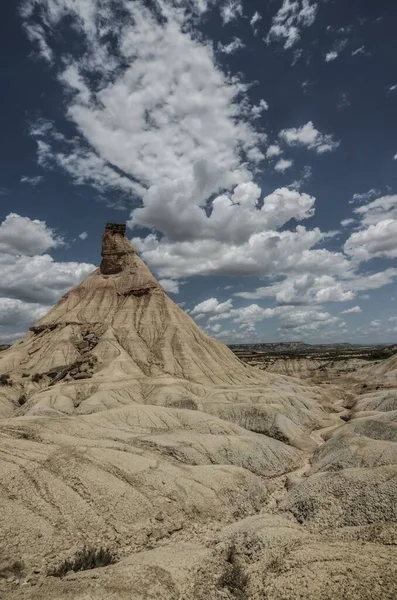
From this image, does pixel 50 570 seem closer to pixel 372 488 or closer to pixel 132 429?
pixel 372 488

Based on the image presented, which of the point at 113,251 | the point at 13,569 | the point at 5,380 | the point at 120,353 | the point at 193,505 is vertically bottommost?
the point at 193,505

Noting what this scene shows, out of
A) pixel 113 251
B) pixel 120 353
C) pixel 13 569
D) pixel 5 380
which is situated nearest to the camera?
pixel 13 569

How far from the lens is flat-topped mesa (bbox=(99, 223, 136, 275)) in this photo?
9319 centimetres

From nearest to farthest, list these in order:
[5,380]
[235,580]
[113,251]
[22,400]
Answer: [235,580]
[22,400]
[5,380]
[113,251]

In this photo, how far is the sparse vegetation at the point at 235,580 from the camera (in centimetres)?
1229

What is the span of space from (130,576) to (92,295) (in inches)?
3087

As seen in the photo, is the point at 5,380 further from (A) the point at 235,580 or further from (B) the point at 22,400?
(A) the point at 235,580

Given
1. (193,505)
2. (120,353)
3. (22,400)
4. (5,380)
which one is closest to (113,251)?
(120,353)

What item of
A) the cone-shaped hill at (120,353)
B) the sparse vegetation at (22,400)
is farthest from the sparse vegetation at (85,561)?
the sparse vegetation at (22,400)

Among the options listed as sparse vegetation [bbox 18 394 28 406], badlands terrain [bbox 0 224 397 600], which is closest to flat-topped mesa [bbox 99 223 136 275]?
sparse vegetation [bbox 18 394 28 406]

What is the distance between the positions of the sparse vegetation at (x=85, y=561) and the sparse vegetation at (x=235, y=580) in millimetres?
4685

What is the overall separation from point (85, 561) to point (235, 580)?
18.9 ft

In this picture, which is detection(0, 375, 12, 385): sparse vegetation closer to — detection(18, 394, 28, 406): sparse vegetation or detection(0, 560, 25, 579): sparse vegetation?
detection(18, 394, 28, 406): sparse vegetation

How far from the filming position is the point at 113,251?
9319 centimetres
